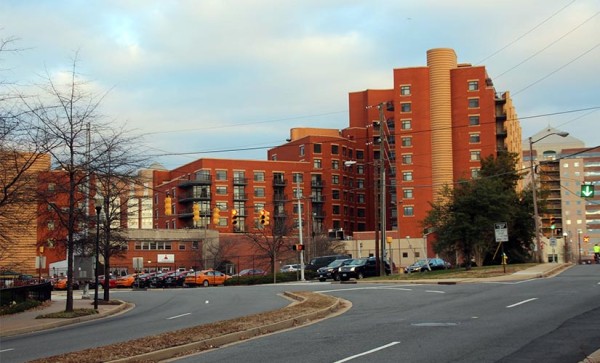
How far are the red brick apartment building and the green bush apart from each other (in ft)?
211

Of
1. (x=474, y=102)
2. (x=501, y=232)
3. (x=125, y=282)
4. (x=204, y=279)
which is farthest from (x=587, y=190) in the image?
(x=474, y=102)

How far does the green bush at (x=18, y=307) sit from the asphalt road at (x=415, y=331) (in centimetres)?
541

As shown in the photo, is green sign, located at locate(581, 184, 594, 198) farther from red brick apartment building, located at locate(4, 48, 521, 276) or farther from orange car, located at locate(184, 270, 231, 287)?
red brick apartment building, located at locate(4, 48, 521, 276)

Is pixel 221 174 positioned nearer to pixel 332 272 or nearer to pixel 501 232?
pixel 332 272

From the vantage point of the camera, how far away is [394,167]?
356 feet

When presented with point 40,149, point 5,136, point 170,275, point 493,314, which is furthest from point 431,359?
point 170,275

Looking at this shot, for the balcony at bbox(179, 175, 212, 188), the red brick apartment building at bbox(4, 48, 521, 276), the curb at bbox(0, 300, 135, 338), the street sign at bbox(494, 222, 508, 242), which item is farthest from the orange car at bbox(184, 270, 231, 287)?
the balcony at bbox(179, 175, 212, 188)

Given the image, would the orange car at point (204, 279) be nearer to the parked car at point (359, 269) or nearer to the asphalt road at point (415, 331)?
the parked car at point (359, 269)

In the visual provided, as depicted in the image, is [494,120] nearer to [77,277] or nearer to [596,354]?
[77,277]

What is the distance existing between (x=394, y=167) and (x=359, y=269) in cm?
6355

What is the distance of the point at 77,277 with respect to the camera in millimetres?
29062

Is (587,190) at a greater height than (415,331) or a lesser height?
greater

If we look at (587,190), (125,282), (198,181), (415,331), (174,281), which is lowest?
(125,282)

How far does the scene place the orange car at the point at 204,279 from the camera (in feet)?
185
